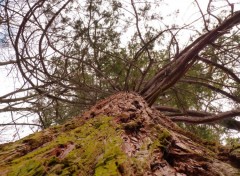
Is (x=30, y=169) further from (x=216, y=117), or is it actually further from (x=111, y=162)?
(x=216, y=117)

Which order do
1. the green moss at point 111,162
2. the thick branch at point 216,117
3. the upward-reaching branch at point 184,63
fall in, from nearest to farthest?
1. the green moss at point 111,162
2. the upward-reaching branch at point 184,63
3. the thick branch at point 216,117

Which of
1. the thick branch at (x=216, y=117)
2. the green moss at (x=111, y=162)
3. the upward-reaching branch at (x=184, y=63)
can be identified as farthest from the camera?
the thick branch at (x=216, y=117)

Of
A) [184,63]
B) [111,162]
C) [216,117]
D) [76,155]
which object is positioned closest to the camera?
[111,162]

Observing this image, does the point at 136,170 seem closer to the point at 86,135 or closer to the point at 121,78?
the point at 86,135

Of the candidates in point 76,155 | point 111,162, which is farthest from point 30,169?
point 111,162

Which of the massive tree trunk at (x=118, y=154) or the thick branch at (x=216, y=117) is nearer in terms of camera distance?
the massive tree trunk at (x=118, y=154)

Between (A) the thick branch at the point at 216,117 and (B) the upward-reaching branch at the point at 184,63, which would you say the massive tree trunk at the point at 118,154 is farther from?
(A) the thick branch at the point at 216,117

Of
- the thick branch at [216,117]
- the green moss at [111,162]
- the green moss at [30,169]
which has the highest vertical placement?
the thick branch at [216,117]

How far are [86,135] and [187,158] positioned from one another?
0.50 m

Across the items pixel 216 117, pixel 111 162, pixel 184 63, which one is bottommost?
pixel 111 162

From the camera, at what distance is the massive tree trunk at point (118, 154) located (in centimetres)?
90

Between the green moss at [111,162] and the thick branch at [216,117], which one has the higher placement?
the thick branch at [216,117]

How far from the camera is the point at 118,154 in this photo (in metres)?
0.97

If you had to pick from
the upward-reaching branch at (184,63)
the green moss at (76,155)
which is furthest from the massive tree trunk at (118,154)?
the upward-reaching branch at (184,63)
